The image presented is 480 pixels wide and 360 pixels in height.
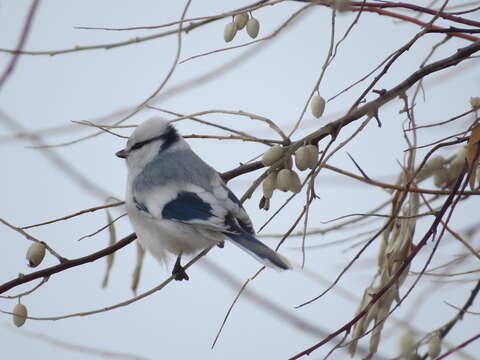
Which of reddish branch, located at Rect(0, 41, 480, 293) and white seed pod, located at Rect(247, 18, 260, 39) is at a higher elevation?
white seed pod, located at Rect(247, 18, 260, 39)

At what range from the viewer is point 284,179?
1.70 m

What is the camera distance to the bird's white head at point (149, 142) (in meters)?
2.80

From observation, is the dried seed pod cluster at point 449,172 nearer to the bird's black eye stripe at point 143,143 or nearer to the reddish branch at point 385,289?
the reddish branch at point 385,289

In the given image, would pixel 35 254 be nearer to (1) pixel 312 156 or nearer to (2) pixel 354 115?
(1) pixel 312 156

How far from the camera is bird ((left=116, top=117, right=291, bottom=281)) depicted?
2.26m

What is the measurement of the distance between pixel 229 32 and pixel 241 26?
0.12ft

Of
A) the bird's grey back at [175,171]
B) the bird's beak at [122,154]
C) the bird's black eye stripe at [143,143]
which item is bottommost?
the bird's grey back at [175,171]

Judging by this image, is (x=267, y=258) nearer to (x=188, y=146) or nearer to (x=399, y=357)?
(x=399, y=357)

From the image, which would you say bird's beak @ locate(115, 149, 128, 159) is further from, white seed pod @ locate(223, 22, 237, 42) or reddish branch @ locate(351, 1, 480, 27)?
reddish branch @ locate(351, 1, 480, 27)

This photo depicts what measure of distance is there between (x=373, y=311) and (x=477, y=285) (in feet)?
0.85

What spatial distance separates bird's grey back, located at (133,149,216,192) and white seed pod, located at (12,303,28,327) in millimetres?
818

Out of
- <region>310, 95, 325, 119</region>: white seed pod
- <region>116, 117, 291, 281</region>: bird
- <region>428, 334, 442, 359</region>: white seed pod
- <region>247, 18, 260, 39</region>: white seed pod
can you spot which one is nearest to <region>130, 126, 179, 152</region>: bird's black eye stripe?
<region>116, 117, 291, 281</region>: bird

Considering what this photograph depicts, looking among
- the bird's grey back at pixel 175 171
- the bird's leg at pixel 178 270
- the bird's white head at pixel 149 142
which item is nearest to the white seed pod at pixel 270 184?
the bird's grey back at pixel 175 171

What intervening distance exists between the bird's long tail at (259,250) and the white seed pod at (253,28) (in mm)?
565
